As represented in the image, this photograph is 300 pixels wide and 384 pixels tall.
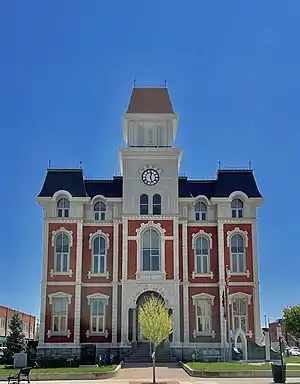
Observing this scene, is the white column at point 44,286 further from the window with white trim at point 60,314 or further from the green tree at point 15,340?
the green tree at point 15,340

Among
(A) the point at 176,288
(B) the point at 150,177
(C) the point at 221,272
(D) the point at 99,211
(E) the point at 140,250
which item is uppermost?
(B) the point at 150,177

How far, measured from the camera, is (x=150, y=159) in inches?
1709

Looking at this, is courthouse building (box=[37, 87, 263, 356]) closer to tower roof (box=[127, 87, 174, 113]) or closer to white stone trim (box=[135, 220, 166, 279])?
white stone trim (box=[135, 220, 166, 279])

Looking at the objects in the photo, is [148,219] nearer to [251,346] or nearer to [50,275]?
[50,275]

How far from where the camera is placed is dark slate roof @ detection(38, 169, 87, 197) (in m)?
43.3

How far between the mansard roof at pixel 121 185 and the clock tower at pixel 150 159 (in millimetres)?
1529

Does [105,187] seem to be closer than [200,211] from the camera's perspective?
No

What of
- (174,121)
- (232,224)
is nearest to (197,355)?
(232,224)

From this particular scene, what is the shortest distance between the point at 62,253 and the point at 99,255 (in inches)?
109

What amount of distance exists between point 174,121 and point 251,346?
18.1 metres

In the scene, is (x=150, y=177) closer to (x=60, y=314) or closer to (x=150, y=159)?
(x=150, y=159)

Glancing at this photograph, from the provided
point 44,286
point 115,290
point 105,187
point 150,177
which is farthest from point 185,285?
point 44,286

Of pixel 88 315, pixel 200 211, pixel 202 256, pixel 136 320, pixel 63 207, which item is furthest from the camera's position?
pixel 200 211

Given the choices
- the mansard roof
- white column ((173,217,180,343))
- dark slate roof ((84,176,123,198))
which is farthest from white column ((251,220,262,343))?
dark slate roof ((84,176,123,198))
